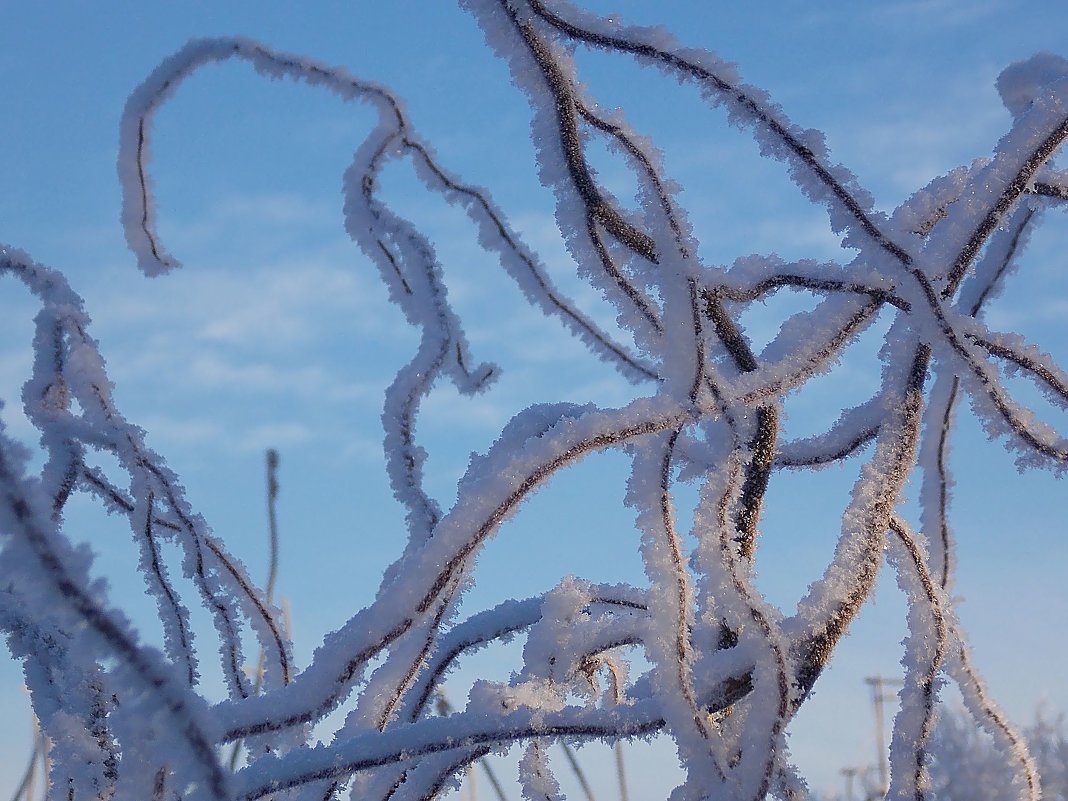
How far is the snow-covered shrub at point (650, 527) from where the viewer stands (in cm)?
42

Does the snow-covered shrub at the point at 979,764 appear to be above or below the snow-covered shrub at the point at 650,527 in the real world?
above

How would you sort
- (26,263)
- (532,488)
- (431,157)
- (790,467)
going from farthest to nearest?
1. (431,157)
2. (26,263)
3. (790,467)
4. (532,488)

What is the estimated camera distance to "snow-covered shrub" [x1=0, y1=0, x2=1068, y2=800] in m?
0.42

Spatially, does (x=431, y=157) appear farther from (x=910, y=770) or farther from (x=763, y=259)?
(x=910, y=770)

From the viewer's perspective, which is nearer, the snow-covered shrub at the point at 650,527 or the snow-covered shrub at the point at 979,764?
the snow-covered shrub at the point at 650,527

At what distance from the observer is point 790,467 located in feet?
1.84

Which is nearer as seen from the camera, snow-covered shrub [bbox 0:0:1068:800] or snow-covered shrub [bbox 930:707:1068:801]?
snow-covered shrub [bbox 0:0:1068:800]

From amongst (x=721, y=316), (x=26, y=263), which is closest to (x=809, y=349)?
(x=721, y=316)

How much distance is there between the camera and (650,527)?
1.49 ft

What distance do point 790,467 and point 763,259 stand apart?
0.12 metres

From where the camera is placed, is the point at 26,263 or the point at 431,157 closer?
the point at 26,263

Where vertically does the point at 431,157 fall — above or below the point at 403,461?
above

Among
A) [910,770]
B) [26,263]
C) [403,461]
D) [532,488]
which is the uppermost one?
[26,263]

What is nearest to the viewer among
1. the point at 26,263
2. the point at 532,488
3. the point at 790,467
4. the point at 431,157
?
the point at 532,488
